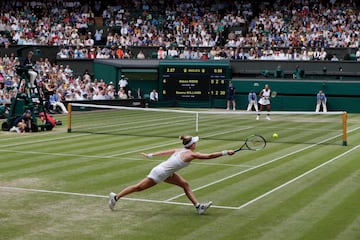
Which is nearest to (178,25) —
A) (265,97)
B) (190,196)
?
(265,97)

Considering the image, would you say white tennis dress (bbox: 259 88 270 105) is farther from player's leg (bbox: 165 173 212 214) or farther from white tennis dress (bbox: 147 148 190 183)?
white tennis dress (bbox: 147 148 190 183)

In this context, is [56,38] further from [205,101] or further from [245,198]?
[245,198]

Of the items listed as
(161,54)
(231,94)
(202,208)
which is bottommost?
(202,208)

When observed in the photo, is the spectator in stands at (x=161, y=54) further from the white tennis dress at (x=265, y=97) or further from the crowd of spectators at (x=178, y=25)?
the white tennis dress at (x=265, y=97)

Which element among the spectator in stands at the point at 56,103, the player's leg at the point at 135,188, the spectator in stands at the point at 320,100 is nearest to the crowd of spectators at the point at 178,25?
the spectator in stands at the point at 320,100

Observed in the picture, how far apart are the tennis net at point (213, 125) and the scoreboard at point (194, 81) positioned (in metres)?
6.94

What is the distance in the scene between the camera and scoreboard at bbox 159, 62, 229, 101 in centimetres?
4866

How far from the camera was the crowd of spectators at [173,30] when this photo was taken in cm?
4992

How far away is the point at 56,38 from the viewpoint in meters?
Answer: 51.9

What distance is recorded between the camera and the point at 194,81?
49.1 meters

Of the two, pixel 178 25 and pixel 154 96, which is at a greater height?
pixel 178 25

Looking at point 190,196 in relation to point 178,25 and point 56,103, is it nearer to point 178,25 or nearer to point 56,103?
point 56,103

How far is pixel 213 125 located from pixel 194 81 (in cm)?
1526

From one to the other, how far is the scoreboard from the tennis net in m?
6.94
